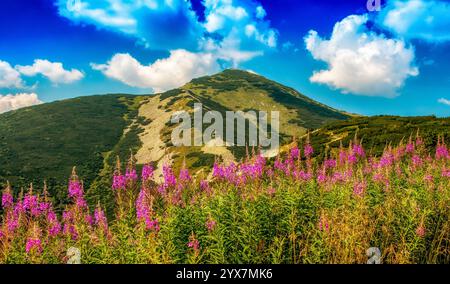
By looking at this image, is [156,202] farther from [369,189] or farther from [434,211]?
[434,211]

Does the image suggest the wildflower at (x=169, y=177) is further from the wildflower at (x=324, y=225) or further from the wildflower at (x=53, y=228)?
the wildflower at (x=324, y=225)

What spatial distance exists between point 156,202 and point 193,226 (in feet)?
6.34

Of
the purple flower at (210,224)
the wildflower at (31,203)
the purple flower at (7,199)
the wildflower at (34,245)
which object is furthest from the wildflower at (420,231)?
the purple flower at (7,199)

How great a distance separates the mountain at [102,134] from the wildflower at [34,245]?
5114 cm

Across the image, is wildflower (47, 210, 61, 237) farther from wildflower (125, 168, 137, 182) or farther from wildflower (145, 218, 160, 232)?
wildflower (145, 218, 160, 232)

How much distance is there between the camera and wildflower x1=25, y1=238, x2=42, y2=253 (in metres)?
7.73

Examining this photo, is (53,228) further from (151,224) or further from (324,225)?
(324,225)

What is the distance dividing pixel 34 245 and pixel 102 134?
133334mm

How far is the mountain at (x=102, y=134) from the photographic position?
89688 mm

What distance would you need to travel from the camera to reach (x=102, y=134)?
442ft

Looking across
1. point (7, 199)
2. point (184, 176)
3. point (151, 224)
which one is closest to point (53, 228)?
point (7, 199)

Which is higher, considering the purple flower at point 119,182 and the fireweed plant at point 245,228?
the purple flower at point 119,182
